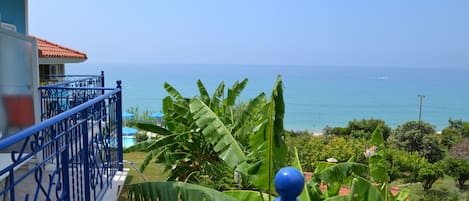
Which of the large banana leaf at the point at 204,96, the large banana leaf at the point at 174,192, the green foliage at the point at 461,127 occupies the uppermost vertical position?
the large banana leaf at the point at 204,96

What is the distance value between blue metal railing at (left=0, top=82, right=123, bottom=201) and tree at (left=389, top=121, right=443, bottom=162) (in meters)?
21.3

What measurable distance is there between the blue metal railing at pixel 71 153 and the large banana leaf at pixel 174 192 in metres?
0.64

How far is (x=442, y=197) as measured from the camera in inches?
521

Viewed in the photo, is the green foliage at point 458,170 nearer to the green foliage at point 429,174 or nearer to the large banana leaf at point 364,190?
the green foliage at point 429,174

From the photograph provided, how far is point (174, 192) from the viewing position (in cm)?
387

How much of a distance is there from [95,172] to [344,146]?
15.0m

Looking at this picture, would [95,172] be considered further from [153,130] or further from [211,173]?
[153,130]

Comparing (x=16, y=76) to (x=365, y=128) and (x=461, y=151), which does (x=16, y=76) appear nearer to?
(x=461, y=151)

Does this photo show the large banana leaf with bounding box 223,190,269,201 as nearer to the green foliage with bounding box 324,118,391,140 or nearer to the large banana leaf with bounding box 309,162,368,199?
the large banana leaf with bounding box 309,162,368,199

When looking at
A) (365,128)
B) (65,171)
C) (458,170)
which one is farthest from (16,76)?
(365,128)

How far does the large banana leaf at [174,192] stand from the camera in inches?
149

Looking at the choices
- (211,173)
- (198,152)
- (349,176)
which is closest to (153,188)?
(349,176)

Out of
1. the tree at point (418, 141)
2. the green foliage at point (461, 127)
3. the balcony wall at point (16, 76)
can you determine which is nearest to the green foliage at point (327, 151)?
the tree at point (418, 141)

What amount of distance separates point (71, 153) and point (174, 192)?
3.47ft
